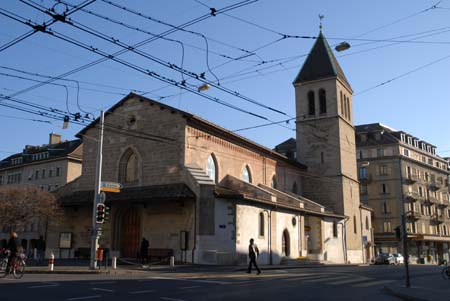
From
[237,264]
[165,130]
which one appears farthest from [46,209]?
[237,264]

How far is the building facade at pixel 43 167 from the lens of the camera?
5816 cm

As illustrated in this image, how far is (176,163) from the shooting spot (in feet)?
97.9

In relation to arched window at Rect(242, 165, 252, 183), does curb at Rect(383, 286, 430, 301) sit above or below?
below

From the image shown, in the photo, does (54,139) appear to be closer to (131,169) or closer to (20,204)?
(20,204)

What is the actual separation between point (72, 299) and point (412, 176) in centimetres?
6686

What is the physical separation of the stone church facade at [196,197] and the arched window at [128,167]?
7cm

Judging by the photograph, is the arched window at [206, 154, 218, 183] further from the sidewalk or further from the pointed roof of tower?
the sidewalk

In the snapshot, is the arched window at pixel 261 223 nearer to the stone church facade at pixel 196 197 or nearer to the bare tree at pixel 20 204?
the stone church facade at pixel 196 197

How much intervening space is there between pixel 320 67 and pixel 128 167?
78.7 ft

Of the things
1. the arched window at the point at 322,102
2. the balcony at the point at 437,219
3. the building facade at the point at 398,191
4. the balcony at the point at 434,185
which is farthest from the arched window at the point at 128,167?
the balcony at the point at 434,185

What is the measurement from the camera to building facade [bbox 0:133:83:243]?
58156 millimetres

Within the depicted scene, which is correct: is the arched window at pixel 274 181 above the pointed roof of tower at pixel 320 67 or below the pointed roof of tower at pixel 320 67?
below

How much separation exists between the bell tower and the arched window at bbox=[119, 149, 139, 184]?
18792 millimetres

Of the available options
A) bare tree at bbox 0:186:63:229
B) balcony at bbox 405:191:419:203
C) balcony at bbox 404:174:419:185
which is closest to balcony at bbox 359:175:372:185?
balcony at bbox 404:174:419:185
